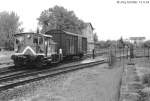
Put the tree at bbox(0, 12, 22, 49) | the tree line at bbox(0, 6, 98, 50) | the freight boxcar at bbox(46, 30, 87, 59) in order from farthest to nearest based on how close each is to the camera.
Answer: the tree at bbox(0, 12, 22, 49), the tree line at bbox(0, 6, 98, 50), the freight boxcar at bbox(46, 30, 87, 59)

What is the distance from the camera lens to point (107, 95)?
7199 mm

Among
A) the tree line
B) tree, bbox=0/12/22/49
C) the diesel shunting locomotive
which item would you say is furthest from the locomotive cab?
tree, bbox=0/12/22/49

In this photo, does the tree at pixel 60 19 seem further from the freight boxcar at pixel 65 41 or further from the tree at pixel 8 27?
the freight boxcar at pixel 65 41

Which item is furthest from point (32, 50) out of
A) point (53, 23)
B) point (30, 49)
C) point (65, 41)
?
point (53, 23)

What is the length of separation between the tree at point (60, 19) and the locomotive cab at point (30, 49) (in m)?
40.1

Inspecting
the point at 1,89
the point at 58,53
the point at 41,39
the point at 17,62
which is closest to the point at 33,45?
the point at 41,39

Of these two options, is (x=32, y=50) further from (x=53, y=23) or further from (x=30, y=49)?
(x=53, y=23)

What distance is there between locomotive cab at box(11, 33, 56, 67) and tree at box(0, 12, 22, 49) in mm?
45400

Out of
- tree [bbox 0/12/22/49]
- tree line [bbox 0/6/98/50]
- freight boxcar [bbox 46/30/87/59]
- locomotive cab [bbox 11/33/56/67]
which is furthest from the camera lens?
tree [bbox 0/12/22/49]

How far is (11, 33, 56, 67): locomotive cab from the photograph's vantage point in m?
14.6

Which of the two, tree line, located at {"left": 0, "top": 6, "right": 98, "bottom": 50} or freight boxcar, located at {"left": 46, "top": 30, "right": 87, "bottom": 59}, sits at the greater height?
tree line, located at {"left": 0, "top": 6, "right": 98, "bottom": 50}

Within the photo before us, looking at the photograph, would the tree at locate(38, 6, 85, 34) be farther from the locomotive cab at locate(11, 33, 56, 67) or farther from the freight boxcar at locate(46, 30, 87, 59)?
the locomotive cab at locate(11, 33, 56, 67)

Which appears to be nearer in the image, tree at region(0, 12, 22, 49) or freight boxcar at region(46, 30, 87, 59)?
freight boxcar at region(46, 30, 87, 59)

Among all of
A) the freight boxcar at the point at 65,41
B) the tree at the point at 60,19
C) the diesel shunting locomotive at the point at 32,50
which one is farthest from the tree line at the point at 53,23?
the diesel shunting locomotive at the point at 32,50
